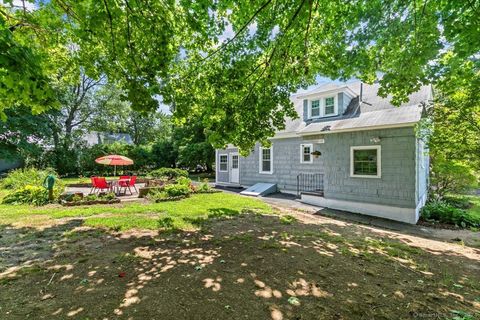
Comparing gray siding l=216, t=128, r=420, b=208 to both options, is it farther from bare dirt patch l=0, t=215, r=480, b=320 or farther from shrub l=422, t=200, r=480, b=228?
bare dirt patch l=0, t=215, r=480, b=320

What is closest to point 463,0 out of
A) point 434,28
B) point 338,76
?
point 434,28

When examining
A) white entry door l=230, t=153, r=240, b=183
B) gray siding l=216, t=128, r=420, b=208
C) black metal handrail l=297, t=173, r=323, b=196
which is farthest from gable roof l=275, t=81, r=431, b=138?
white entry door l=230, t=153, r=240, b=183

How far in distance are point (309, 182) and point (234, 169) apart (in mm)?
6265

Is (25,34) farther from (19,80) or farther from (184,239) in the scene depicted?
(184,239)

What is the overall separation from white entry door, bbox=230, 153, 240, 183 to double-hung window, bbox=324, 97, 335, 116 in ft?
23.2

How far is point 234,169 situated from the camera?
1738 centimetres

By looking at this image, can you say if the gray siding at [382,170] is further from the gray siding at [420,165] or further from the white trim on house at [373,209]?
the gray siding at [420,165]

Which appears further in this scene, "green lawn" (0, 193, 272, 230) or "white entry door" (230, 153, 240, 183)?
"white entry door" (230, 153, 240, 183)

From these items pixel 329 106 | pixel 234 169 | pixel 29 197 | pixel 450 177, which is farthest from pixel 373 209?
pixel 29 197

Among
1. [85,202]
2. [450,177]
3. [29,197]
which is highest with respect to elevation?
[450,177]

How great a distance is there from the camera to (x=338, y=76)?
6.59m

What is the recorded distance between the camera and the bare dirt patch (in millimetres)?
2789

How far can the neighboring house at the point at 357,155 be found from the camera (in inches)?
333

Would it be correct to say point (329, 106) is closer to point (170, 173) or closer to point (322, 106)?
point (322, 106)
